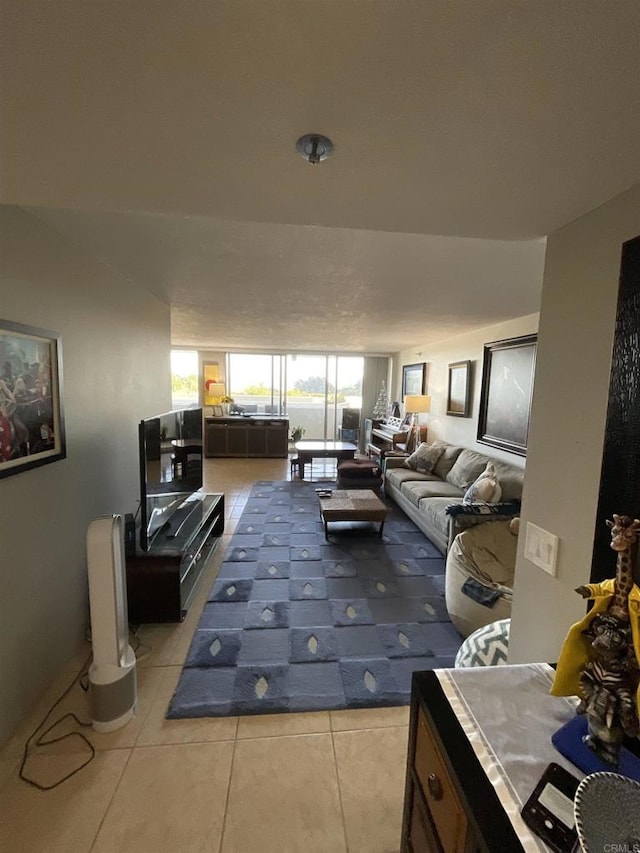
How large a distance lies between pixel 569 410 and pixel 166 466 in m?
2.48

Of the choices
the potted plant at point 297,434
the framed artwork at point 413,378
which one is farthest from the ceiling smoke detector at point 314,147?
the potted plant at point 297,434

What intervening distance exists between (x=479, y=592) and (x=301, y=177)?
7.65 feet

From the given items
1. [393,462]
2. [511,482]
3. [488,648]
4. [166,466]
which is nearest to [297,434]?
[393,462]

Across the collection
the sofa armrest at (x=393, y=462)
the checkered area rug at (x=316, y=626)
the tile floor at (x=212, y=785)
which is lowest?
the tile floor at (x=212, y=785)

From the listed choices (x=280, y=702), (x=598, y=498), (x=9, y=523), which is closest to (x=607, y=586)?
(x=598, y=498)

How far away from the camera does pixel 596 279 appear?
1068 millimetres

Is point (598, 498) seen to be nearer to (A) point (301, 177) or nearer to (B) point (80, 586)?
(A) point (301, 177)

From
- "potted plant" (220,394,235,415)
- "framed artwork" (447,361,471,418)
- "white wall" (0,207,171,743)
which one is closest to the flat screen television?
"white wall" (0,207,171,743)

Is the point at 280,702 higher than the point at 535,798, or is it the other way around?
the point at 535,798

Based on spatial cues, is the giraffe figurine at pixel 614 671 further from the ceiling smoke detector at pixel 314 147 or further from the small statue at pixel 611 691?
the ceiling smoke detector at pixel 314 147

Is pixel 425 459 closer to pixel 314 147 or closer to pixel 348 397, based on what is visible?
pixel 348 397

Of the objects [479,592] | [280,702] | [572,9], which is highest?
[572,9]

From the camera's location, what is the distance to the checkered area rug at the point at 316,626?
6.13 ft

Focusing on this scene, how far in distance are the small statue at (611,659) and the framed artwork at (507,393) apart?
9.21 feet
